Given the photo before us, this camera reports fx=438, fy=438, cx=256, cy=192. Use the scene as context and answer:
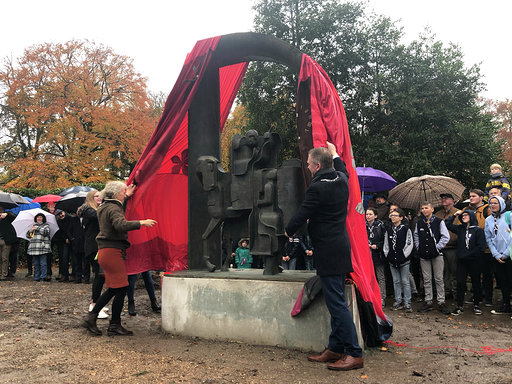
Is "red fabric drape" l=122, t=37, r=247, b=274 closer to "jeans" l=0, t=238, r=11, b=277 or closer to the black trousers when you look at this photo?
the black trousers

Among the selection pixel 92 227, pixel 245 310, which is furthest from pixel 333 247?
pixel 92 227

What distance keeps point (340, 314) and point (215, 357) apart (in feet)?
4.76

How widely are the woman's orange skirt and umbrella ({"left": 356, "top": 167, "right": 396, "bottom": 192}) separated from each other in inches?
246

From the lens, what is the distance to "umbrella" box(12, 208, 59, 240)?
36.5ft

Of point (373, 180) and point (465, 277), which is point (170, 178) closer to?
point (465, 277)

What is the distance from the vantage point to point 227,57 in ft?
21.0

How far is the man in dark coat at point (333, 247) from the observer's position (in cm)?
A: 420

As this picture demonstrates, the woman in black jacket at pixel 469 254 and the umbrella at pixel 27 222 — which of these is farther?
the umbrella at pixel 27 222

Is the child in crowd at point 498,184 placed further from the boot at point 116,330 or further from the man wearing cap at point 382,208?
the boot at point 116,330

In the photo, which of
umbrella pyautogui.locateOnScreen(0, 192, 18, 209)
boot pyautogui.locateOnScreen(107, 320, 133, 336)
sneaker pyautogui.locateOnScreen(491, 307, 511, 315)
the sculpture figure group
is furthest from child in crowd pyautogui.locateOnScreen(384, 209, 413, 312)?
umbrella pyautogui.locateOnScreen(0, 192, 18, 209)

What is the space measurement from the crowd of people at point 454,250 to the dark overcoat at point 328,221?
3875mm

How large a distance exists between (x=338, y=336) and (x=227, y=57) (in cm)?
415

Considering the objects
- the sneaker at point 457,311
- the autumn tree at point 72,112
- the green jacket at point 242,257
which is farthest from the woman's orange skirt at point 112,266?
the autumn tree at point 72,112

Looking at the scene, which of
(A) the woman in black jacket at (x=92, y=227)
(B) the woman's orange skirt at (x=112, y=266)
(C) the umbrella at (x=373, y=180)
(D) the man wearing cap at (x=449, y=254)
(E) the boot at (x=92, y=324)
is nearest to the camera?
(B) the woman's orange skirt at (x=112, y=266)
